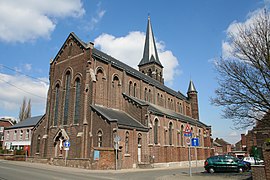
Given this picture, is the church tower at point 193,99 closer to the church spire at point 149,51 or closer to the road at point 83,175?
the church spire at point 149,51

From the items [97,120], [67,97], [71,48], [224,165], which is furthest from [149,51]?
[224,165]

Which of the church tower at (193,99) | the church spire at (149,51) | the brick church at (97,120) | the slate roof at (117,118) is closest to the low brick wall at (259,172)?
the brick church at (97,120)

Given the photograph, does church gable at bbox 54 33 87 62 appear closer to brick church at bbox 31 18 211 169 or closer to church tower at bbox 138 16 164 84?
brick church at bbox 31 18 211 169

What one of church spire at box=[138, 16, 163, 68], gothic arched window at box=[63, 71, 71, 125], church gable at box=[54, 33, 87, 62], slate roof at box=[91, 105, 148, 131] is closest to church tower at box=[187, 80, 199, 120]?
church spire at box=[138, 16, 163, 68]

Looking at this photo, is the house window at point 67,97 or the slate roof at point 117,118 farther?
the house window at point 67,97

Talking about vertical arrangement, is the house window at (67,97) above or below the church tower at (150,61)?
below

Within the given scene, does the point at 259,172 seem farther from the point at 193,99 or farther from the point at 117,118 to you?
the point at 193,99

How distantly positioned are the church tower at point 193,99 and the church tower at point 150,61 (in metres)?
7.60

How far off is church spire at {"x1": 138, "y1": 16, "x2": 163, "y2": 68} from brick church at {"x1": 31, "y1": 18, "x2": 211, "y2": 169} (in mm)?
17398

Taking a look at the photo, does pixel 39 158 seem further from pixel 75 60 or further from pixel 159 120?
pixel 159 120

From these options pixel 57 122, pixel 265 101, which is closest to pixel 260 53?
pixel 265 101

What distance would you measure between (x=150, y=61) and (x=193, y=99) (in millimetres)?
14236

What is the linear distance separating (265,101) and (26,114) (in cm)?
7097

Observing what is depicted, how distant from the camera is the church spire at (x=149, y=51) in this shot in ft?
179
